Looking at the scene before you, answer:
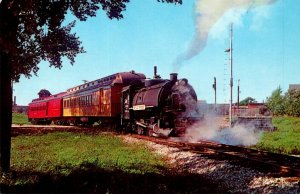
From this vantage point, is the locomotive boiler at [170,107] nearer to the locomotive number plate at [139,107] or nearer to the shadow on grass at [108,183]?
the locomotive number plate at [139,107]

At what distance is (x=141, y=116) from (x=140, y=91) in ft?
4.99

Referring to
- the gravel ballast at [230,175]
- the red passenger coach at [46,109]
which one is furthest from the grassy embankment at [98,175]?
the red passenger coach at [46,109]

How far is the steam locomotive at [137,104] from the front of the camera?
19.0 m

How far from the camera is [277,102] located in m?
74.8

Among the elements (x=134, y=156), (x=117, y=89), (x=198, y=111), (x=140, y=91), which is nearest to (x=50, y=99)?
(x=117, y=89)

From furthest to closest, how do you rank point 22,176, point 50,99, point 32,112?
1. point 32,112
2. point 50,99
3. point 22,176

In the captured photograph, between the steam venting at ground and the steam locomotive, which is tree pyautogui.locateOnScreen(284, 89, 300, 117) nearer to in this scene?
the steam locomotive

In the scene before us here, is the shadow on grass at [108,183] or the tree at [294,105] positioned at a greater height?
the tree at [294,105]

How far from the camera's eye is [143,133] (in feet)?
73.7

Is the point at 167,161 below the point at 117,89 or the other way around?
below

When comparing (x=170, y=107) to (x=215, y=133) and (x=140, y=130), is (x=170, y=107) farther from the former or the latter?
(x=140, y=130)

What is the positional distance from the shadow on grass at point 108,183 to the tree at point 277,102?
2411 inches

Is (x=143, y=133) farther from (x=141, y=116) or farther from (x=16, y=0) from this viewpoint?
(x=16, y=0)

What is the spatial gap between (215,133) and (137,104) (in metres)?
4.60
